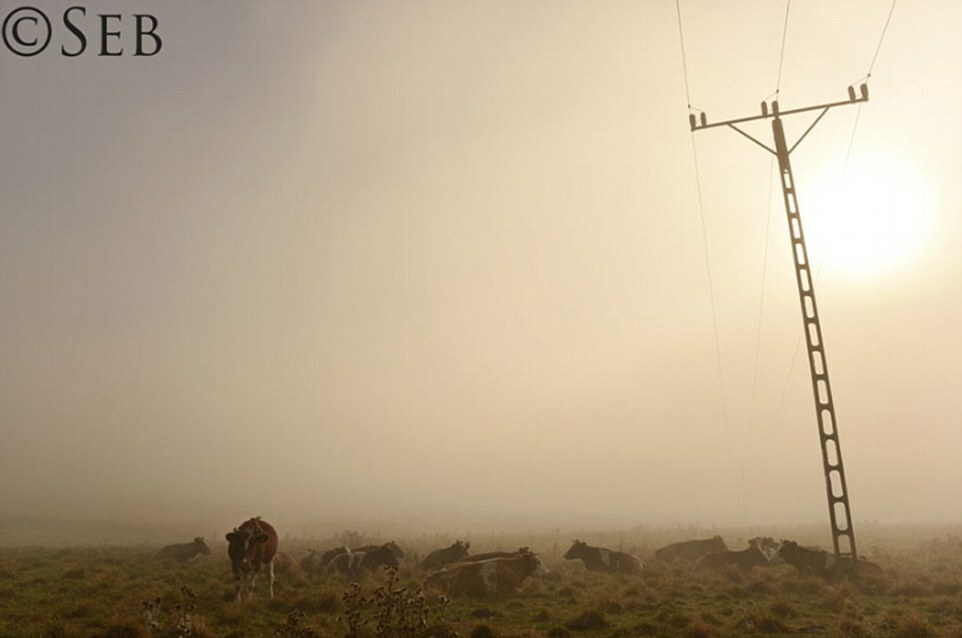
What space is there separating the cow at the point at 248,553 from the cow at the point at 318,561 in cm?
653

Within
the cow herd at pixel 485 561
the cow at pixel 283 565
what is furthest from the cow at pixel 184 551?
the cow at pixel 283 565

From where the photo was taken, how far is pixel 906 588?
1933 centimetres

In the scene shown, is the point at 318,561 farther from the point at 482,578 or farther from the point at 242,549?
the point at 482,578

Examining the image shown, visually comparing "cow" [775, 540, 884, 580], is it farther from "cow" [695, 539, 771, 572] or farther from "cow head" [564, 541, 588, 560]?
"cow head" [564, 541, 588, 560]

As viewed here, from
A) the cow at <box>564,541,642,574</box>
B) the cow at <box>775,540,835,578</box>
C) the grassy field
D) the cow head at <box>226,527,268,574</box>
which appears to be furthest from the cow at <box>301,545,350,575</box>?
the cow at <box>775,540,835,578</box>

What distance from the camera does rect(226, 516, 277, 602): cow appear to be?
63.4 feet

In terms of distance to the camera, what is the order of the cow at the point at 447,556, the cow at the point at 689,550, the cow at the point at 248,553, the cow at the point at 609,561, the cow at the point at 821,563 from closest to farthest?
the cow at the point at 248,553 < the cow at the point at 821,563 < the cow at the point at 609,561 < the cow at the point at 447,556 < the cow at the point at 689,550

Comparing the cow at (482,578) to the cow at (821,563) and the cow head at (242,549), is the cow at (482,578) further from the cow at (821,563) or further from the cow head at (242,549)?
the cow at (821,563)

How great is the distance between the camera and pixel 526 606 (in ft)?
60.7

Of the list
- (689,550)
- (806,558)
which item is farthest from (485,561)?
(689,550)

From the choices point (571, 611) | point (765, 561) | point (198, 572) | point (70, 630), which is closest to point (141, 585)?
point (198, 572)

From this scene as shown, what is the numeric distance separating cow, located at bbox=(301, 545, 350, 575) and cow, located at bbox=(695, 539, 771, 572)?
1497cm

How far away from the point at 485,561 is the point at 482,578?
0.78m

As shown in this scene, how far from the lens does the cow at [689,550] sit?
31688 millimetres
